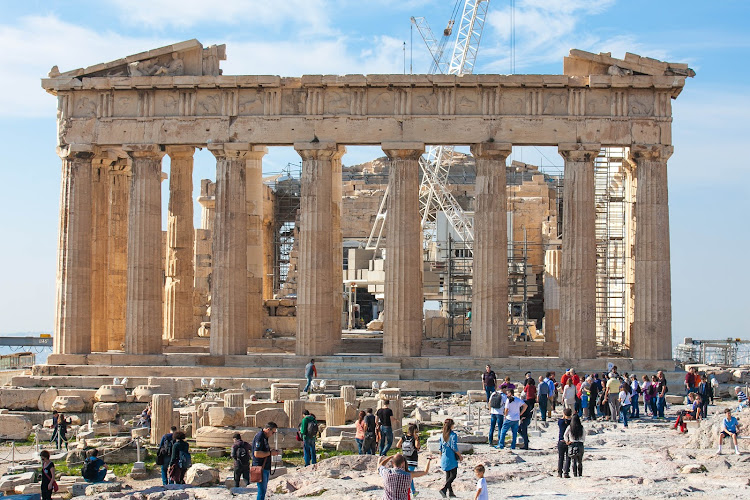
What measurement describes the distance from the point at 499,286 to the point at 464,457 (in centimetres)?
1530

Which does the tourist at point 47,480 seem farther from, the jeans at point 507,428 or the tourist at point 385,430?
the jeans at point 507,428

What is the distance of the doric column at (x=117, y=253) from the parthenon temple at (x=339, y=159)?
259cm

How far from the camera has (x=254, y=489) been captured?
2105 centimetres

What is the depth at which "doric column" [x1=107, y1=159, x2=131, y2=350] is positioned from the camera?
44.2 metres

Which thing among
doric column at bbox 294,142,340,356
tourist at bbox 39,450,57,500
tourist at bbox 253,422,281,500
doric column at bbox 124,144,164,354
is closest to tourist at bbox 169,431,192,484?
tourist at bbox 253,422,281,500

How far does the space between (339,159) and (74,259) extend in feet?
33.9

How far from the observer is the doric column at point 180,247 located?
142 ft

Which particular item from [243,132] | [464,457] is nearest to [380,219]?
[243,132]

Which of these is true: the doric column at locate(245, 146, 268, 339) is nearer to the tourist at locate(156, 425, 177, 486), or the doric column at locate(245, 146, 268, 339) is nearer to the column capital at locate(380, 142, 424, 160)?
the column capital at locate(380, 142, 424, 160)

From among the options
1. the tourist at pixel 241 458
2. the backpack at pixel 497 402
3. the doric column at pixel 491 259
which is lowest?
the tourist at pixel 241 458

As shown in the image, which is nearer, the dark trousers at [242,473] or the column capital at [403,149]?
the dark trousers at [242,473]

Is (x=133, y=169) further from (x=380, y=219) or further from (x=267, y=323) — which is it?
(x=380, y=219)

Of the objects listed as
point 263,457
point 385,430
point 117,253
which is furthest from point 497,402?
point 117,253

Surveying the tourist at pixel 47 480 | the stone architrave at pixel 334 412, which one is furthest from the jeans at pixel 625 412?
the tourist at pixel 47 480
